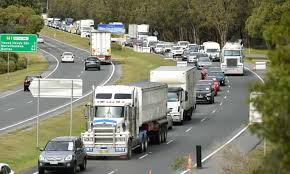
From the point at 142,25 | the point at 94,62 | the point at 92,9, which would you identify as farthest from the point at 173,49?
the point at 92,9

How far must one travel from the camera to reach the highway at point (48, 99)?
178 feet

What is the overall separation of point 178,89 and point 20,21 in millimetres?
62088

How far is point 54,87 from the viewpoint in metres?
40.5

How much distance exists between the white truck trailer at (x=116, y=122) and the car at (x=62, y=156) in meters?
3.58

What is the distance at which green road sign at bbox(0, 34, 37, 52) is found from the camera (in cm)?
7919

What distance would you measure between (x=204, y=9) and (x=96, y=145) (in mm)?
102622

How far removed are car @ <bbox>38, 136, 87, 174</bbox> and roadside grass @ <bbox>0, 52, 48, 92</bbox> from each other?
43581 millimetres

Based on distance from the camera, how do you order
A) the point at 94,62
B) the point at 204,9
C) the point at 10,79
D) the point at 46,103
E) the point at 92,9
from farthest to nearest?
the point at 92,9 → the point at 204,9 → the point at 94,62 → the point at 10,79 → the point at 46,103

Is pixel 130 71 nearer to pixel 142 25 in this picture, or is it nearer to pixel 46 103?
pixel 46 103

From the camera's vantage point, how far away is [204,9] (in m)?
138

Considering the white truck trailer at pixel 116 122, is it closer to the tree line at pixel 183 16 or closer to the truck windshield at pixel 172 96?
the truck windshield at pixel 172 96

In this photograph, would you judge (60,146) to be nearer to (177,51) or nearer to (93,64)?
(93,64)

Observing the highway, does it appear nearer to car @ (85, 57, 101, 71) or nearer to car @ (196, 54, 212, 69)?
car @ (85, 57, 101, 71)

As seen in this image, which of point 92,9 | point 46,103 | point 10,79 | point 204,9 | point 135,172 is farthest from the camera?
point 92,9
